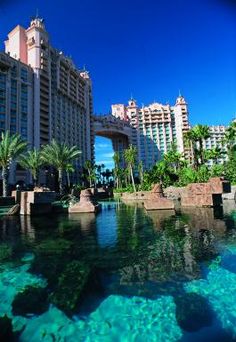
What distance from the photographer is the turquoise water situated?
5.12m

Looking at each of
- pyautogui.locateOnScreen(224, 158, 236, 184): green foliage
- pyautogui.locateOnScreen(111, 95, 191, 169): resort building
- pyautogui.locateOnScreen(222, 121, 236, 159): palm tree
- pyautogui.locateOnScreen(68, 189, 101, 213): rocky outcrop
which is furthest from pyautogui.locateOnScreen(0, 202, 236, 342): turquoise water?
pyautogui.locateOnScreen(111, 95, 191, 169): resort building

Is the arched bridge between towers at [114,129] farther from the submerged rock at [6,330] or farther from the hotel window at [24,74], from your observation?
the submerged rock at [6,330]

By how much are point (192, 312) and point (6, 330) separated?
3.61 meters

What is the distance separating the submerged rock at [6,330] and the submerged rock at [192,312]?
3157 millimetres

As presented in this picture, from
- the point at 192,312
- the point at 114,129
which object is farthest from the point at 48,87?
Result: the point at 192,312

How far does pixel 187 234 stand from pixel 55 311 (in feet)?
26.9

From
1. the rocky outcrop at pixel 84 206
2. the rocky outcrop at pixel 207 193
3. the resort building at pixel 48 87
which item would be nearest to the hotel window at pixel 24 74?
the resort building at pixel 48 87

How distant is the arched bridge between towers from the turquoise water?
12163 centimetres

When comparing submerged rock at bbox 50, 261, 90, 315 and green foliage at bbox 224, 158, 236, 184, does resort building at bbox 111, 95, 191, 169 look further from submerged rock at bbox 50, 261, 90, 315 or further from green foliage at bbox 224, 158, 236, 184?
submerged rock at bbox 50, 261, 90, 315

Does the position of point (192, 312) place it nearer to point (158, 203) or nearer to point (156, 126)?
point (158, 203)

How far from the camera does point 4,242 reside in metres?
12.6

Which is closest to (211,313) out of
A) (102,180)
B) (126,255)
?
(126,255)

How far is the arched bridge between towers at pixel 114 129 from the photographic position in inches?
5153

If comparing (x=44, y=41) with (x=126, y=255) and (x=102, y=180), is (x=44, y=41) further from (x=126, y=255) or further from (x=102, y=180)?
(x=126, y=255)
